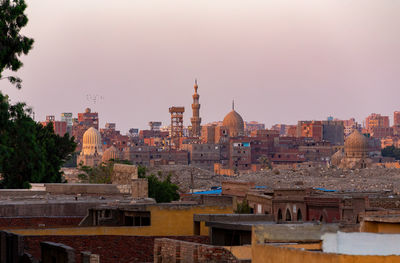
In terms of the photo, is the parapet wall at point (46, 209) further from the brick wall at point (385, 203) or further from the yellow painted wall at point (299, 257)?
the brick wall at point (385, 203)

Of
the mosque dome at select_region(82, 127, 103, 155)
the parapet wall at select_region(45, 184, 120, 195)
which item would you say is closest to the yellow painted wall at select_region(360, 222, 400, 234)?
the parapet wall at select_region(45, 184, 120, 195)

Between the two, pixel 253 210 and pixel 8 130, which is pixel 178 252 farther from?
pixel 253 210

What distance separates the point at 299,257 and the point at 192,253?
10.4ft

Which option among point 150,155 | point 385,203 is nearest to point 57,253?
point 385,203

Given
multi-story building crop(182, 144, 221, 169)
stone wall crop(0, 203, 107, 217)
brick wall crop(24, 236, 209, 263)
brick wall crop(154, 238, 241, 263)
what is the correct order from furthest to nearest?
multi-story building crop(182, 144, 221, 169) < stone wall crop(0, 203, 107, 217) < brick wall crop(24, 236, 209, 263) < brick wall crop(154, 238, 241, 263)

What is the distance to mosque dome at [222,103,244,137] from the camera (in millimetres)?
187250

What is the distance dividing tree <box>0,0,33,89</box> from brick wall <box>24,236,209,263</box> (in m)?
3.20

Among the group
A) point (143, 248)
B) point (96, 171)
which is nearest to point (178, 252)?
point (143, 248)

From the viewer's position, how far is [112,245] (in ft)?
54.4

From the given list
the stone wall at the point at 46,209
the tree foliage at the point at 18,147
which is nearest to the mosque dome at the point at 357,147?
the tree foliage at the point at 18,147

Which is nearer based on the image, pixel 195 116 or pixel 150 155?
pixel 150 155

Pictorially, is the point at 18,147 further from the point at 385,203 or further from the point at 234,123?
the point at 234,123

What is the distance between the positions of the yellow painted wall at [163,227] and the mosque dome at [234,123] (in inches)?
6566

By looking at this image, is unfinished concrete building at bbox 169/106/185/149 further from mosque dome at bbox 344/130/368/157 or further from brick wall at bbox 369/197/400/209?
brick wall at bbox 369/197/400/209
